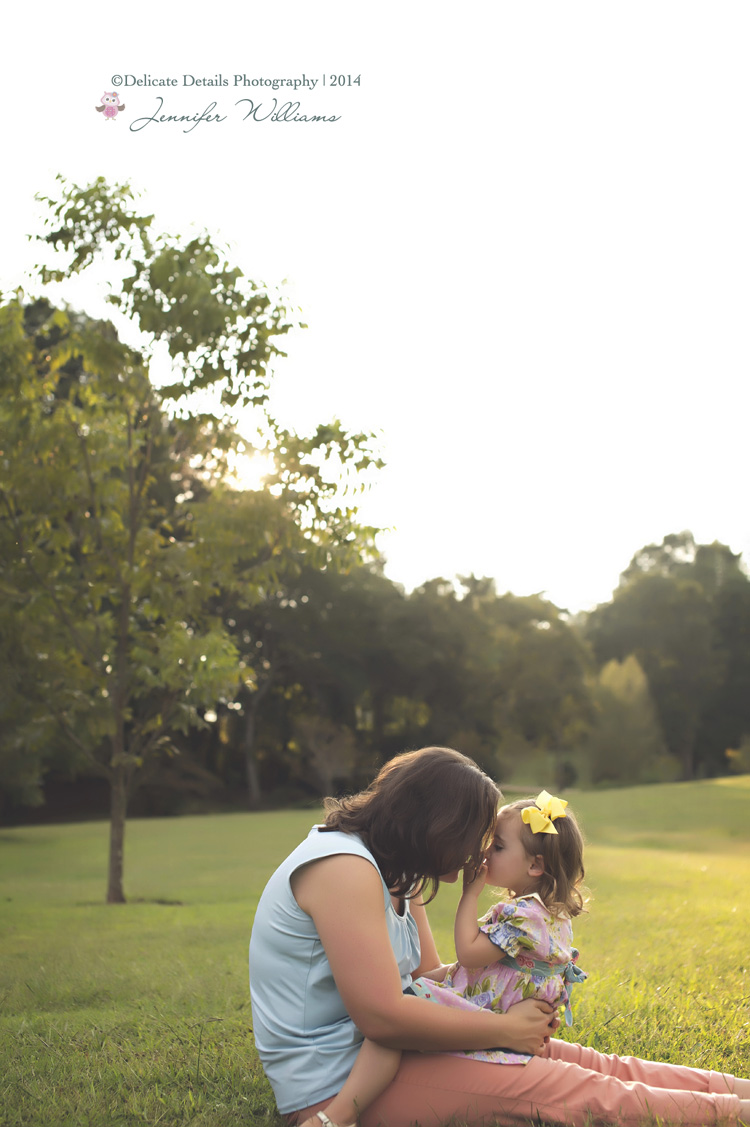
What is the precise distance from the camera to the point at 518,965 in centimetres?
313

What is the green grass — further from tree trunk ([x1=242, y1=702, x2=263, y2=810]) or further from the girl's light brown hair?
tree trunk ([x1=242, y1=702, x2=263, y2=810])

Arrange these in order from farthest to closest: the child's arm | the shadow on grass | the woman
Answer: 1. the shadow on grass
2. the child's arm
3. the woman

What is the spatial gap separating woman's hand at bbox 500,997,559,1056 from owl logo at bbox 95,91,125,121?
7.65 meters

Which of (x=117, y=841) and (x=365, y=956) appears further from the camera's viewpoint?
(x=117, y=841)

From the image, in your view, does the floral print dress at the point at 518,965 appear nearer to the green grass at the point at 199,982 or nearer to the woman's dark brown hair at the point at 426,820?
the woman's dark brown hair at the point at 426,820

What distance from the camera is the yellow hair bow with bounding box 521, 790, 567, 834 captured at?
3244 mm

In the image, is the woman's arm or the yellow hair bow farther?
the yellow hair bow

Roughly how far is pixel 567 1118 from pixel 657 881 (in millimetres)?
8680

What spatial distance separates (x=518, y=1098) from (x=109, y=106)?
7.98 m

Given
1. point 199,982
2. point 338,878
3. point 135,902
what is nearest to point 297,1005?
point 338,878

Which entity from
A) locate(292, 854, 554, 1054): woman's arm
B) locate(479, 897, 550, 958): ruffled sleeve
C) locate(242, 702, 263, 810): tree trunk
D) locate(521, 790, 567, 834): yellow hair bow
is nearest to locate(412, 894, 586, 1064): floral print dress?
locate(479, 897, 550, 958): ruffled sleeve

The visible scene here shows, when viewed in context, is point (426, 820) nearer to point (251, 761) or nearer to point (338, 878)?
point (338, 878)

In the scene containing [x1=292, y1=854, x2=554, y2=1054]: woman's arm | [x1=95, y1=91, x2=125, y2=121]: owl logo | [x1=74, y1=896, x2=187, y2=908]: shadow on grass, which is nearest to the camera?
[x1=292, y1=854, x2=554, y2=1054]: woman's arm

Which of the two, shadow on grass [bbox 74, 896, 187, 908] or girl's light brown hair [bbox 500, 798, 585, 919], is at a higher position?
girl's light brown hair [bbox 500, 798, 585, 919]
